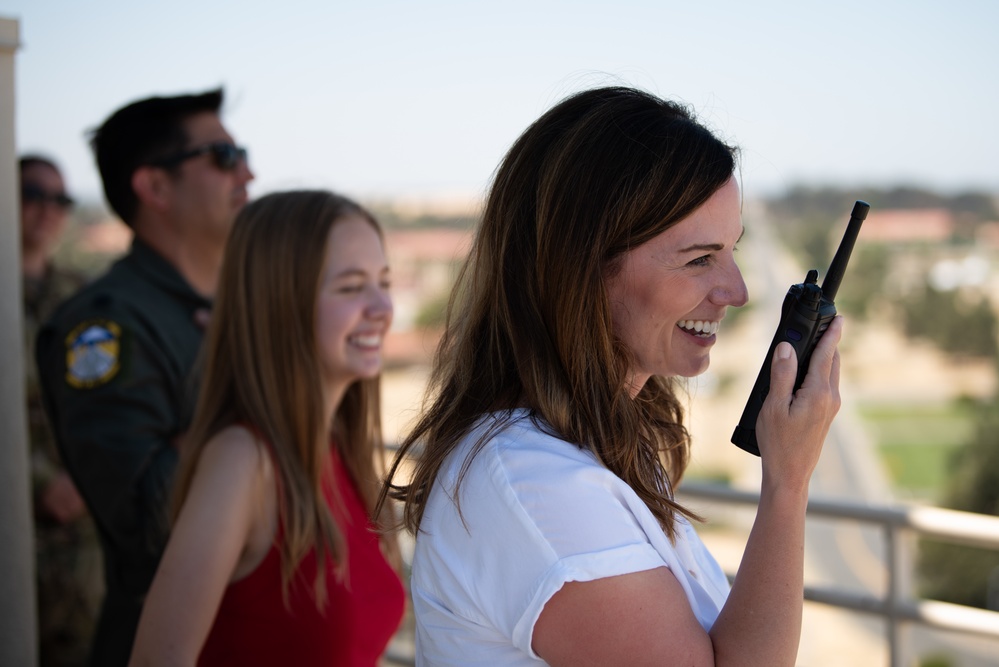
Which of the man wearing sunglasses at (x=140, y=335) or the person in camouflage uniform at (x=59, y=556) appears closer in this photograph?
the man wearing sunglasses at (x=140, y=335)

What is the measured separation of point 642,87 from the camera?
1551 mm

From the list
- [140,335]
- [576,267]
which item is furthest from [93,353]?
[576,267]

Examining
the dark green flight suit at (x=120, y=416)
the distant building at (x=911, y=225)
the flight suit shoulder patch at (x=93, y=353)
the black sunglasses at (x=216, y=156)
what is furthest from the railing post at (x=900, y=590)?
the distant building at (x=911, y=225)

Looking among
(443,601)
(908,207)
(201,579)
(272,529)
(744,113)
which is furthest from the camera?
(908,207)

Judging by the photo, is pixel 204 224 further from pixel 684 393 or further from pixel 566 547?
pixel 566 547

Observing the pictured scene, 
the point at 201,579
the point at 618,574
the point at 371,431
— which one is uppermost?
the point at 618,574

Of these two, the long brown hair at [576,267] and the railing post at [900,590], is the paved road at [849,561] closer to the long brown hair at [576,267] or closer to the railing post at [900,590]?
the railing post at [900,590]

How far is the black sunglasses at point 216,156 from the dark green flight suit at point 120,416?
0.51 metres

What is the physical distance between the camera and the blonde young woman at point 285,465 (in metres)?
1.95

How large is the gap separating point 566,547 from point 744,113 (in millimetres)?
844

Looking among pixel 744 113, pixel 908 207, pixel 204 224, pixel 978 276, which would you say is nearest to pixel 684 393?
pixel 744 113

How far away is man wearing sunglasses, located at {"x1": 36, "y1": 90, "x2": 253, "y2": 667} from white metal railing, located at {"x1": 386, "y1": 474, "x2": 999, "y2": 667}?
1.55 metres

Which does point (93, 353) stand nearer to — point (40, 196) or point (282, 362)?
point (282, 362)

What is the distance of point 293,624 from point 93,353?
3.43 feet
